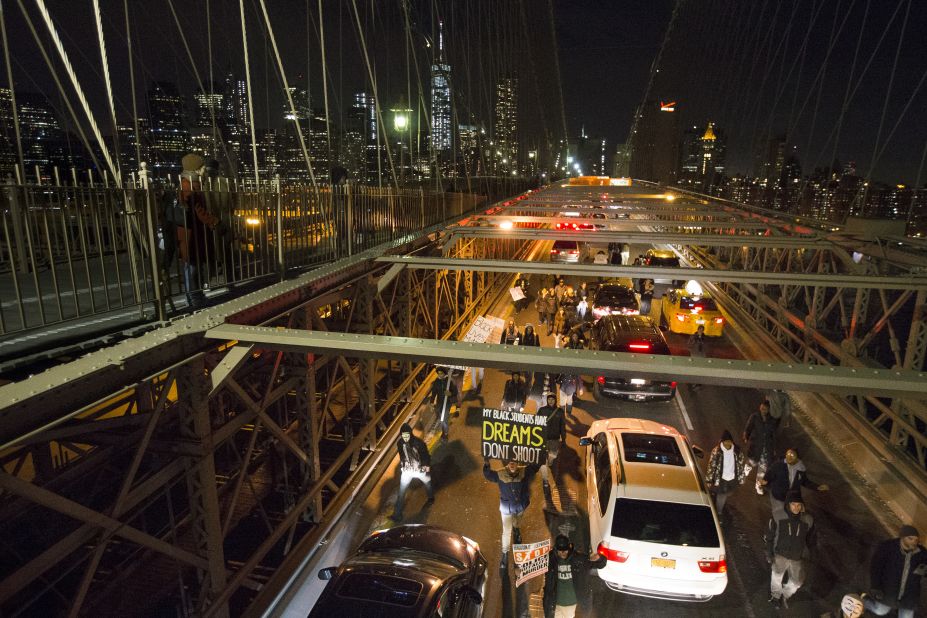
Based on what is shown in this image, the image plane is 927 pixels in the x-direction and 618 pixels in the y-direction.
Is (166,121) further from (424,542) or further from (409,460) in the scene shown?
(424,542)

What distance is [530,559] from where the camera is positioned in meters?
6.09

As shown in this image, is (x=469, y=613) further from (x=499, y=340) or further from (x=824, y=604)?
(x=499, y=340)

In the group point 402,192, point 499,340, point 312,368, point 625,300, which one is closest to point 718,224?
point 625,300

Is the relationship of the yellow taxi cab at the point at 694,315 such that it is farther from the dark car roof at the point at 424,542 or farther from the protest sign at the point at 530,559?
the dark car roof at the point at 424,542

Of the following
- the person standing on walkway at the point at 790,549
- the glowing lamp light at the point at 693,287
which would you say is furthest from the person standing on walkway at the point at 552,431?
the glowing lamp light at the point at 693,287

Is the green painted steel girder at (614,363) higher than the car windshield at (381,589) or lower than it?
higher

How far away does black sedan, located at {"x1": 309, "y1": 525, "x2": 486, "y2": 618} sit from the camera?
16.7 ft

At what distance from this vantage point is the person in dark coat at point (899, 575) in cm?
531

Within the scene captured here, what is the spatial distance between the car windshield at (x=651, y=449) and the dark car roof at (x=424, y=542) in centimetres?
255

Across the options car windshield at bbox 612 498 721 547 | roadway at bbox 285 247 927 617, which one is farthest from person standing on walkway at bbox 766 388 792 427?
car windshield at bbox 612 498 721 547

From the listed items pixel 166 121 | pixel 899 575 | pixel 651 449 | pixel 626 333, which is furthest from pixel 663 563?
pixel 166 121

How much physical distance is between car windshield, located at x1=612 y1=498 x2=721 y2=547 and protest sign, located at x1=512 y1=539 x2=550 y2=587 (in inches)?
33.8

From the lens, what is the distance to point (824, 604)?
6414mm

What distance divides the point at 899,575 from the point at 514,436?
433 centimetres
